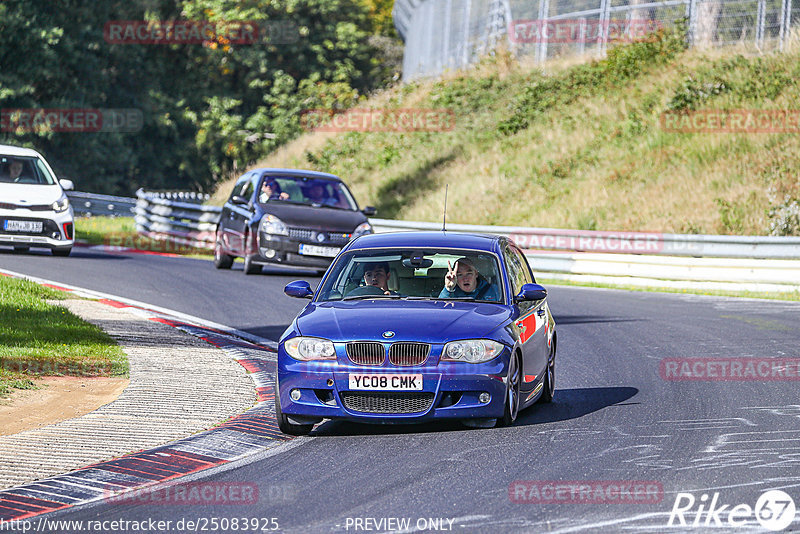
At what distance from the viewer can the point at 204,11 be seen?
60375mm

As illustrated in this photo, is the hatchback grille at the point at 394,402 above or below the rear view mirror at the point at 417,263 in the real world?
below

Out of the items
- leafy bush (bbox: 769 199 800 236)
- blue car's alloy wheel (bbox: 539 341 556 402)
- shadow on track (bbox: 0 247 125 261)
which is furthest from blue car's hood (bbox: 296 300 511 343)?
leafy bush (bbox: 769 199 800 236)

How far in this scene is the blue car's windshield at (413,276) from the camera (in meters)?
9.90

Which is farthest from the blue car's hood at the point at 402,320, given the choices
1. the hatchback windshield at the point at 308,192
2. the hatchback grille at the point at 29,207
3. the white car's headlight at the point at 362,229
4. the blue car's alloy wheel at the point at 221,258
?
the blue car's alloy wheel at the point at 221,258

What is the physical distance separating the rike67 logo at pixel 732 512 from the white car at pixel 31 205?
17.0 m

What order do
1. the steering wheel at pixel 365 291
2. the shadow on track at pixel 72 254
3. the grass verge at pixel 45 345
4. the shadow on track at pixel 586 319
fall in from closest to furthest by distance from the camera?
the steering wheel at pixel 365 291 → the grass verge at pixel 45 345 → the shadow on track at pixel 586 319 → the shadow on track at pixel 72 254

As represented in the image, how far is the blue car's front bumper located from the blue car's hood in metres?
0.22

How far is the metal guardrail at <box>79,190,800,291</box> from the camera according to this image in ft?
70.5

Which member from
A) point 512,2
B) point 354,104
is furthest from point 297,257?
point 354,104

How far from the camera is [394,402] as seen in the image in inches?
344

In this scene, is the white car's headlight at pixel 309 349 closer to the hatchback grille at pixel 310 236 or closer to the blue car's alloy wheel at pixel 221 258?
the hatchback grille at pixel 310 236

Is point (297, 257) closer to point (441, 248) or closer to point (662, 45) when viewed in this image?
point (441, 248)

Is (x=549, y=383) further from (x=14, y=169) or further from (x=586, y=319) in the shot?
(x=14, y=169)

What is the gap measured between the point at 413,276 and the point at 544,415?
150 centimetres
